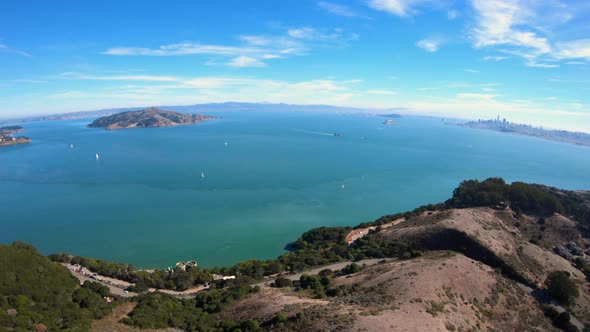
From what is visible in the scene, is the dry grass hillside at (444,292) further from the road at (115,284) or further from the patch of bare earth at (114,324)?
the road at (115,284)

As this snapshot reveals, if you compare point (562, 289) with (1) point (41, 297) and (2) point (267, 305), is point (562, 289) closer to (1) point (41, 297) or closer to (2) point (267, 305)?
(2) point (267, 305)

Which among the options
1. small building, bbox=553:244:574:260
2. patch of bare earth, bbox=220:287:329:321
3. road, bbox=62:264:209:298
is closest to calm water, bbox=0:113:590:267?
road, bbox=62:264:209:298

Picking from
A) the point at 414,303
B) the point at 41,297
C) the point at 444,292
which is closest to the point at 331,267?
the point at 444,292

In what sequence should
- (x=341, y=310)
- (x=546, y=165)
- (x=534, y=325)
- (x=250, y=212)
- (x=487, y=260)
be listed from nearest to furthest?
(x=341, y=310), (x=534, y=325), (x=487, y=260), (x=250, y=212), (x=546, y=165)

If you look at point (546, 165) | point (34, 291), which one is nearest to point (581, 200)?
point (34, 291)

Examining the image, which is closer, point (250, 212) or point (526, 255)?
point (526, 255)

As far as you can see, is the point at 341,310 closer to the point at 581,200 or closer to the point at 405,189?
the point at 581,200
